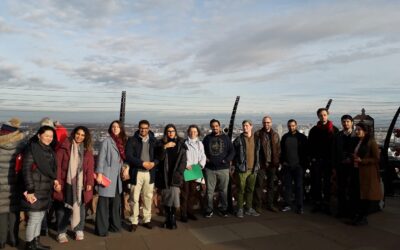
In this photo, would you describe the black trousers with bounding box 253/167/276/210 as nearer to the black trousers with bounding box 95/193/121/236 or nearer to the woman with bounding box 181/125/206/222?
the woman with bounding box 181/125/206/222

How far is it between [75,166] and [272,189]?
3513 millimetres

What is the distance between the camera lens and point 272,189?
6637 millimetres

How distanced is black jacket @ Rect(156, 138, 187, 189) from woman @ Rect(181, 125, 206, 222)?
0.78 feet

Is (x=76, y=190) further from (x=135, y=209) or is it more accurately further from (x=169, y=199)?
(x=169, y=199)

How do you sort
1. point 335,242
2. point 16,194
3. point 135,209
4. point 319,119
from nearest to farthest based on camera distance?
1. point 16,194
2. point 335,242
3. point 135,209
4. point 319,119

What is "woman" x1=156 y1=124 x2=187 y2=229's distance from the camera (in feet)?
18.3

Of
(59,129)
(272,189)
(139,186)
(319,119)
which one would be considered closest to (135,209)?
(139,186)

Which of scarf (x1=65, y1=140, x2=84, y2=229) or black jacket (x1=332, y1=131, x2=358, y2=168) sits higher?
black jacket (x1=332, y1=131, x2=358, y2=168)

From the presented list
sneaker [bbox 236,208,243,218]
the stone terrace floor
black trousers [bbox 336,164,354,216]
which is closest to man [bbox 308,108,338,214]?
black trousers [bbox 336,164,354,216]

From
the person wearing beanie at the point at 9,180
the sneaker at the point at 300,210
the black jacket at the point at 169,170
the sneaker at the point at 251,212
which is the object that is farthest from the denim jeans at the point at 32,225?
the sneaker at the point at 300,210

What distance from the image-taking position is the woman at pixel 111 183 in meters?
5.13

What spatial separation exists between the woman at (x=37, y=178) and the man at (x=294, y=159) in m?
3.84

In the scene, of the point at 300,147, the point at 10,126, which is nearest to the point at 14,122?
the point at 10,126

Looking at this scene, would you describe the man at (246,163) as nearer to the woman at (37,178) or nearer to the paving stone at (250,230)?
the paving stone at (250,230)
